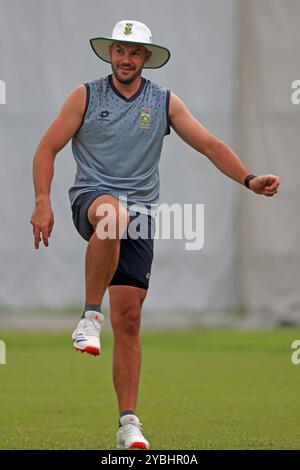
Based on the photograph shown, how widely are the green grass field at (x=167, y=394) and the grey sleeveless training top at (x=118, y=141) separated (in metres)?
1.22

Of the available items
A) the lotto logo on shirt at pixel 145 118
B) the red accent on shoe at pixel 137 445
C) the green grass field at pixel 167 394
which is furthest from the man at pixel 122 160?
the green grass field at pixel 167 394

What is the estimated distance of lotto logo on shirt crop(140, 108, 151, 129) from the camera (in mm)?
6297

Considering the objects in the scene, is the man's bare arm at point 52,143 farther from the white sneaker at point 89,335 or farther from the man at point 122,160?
the white sneaker at point 89,335

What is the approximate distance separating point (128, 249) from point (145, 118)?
64 cm

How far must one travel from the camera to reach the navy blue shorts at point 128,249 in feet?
20.4

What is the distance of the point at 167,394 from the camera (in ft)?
28.2

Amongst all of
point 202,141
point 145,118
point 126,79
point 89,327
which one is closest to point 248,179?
point 202,141

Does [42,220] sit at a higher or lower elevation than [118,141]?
lower

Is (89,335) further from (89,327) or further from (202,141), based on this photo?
(202,141)

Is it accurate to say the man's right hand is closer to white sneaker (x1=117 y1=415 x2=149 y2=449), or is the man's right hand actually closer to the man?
the man

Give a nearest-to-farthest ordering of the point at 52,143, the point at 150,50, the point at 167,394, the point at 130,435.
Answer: the point at 130,435, the point at 52,143, the point at 150,50, the point at 167,394

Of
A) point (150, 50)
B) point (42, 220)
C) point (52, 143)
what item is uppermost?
point (150, 50)

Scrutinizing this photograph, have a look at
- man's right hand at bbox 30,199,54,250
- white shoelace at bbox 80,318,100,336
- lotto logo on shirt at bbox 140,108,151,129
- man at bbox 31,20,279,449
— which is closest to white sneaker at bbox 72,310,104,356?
white shoelace at bbox 80,318,100,336
